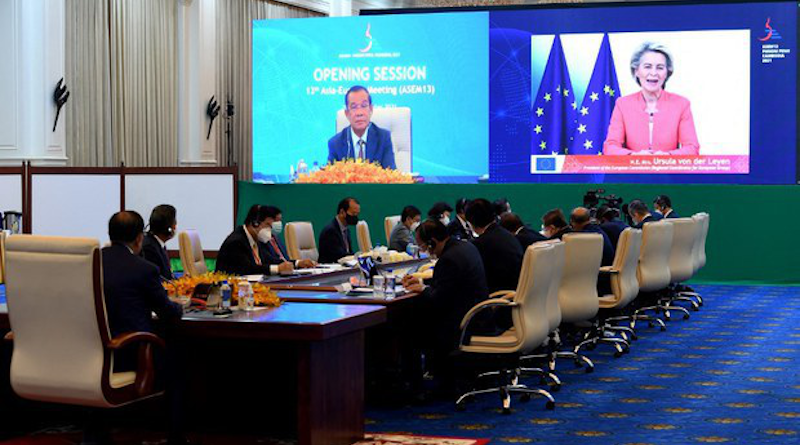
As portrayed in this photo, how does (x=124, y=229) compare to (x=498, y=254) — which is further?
(x=498, y=254)

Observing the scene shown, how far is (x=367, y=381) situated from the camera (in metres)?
7.20

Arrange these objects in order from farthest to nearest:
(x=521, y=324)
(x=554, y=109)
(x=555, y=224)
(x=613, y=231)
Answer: (x=554, y=109)
(x=613, y=231)
(x=555, y=224)
(x=521, y=324)

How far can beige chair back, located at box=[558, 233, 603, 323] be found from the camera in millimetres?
8117

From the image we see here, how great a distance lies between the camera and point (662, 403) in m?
7.18

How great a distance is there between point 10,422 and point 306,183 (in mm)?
10341

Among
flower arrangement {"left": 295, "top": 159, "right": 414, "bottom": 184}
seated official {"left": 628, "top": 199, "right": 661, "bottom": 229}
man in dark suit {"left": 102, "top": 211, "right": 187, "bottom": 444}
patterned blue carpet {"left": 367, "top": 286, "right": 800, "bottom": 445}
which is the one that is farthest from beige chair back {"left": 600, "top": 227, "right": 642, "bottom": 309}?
flower arrangement {"left": 295, "top": 159, "right": 414, "bottom": 184}

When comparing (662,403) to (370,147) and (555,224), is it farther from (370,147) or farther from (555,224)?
(370,147)

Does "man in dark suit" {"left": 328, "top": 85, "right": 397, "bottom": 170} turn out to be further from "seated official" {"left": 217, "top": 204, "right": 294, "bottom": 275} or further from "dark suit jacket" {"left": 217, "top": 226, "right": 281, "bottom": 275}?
"dark suit jacket" {"left": 217, "top": 226, "right": 281, "bottom": 275}

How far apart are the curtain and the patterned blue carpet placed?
35.7ft

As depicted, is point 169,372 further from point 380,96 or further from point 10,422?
point 380,96

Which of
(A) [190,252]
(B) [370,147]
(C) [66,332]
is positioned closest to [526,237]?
(A) [190,252]

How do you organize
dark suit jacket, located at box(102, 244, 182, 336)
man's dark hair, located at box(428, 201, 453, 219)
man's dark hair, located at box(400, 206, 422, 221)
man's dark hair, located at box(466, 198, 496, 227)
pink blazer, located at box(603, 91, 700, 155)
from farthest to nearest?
pink blazer, located at box(603, 91, 700, 155) < man's dark hair, located at box(400, 206, 422, 221) < man's dark hair, located at box(428, 201, 453, 219) < man's dark hair, located at box(466, 198, 496, 227) < dark suit jacket, located at box(102, 244, 182, 336)

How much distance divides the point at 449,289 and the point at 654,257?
3789 mm

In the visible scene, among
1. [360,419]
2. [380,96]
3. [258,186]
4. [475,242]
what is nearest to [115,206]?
[258,186]
